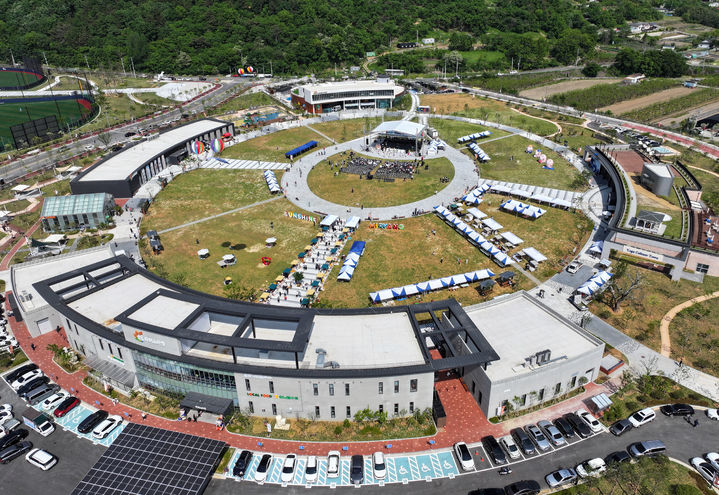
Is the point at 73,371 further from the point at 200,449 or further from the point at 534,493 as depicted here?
the point at 534,493

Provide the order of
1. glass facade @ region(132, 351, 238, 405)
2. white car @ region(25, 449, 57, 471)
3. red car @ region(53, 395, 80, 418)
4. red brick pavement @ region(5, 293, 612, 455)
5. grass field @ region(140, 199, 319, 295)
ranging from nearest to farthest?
white car @ region(25, 449, 57, 471), red brick pavement @ region(5, 293, 612, 455), glass facade @ region(132, 351, 238, 405), red car @ region(53, 395, 80, 418), grass field @ region(140, 199, 319, 295)

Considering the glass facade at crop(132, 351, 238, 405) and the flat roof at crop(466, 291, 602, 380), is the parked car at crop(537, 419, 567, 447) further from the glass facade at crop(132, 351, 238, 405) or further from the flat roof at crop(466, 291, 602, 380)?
the glass facade at crop(132, 351, 238, 405)

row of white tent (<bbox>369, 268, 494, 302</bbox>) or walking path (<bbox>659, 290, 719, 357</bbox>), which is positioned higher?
row of white tent (<bbox>369, 268, 494, 302</bbox>)

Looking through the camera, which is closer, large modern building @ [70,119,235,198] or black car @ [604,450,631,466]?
black car @ [604,450,631,466]

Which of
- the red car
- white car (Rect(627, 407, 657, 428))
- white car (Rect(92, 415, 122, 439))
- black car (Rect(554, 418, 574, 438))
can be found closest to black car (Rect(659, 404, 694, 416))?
white car (Rect(627, 407, 657, 428))

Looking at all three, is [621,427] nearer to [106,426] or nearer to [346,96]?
[106,426]

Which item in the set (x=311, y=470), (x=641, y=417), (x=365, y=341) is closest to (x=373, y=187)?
(x=365, y=341)

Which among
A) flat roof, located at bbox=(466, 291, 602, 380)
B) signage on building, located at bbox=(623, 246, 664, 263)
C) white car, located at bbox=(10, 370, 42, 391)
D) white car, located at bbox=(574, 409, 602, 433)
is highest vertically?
flat roof, located at bbox=(466, 291, 602, 380)
